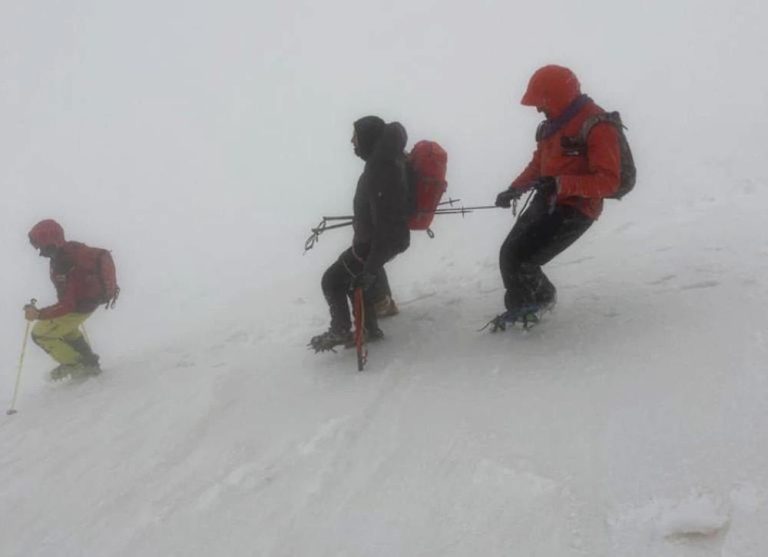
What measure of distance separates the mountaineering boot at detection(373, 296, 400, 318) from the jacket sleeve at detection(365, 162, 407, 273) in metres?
1.27

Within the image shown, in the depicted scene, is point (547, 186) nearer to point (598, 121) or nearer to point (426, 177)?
point (598, 121)

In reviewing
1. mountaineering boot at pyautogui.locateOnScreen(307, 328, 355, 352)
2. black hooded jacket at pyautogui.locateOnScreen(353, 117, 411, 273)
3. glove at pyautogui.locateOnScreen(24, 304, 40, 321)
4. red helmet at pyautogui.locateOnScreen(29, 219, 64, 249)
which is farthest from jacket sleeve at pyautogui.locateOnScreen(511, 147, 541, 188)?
glove at pyautogui.locateOnScreen(24, 304, 40, 321)

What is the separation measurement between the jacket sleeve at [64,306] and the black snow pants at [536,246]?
5.22m

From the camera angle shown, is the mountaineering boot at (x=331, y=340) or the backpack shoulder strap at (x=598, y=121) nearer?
the backpack shoulder strap at (x=598, y=121)

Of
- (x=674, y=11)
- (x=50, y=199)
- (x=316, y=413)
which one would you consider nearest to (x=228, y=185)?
(x=50, y=199)

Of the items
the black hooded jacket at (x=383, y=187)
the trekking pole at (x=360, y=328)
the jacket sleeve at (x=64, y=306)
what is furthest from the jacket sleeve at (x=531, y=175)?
the jacket sleeve at (x=64, y=306)

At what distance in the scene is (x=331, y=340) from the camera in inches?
234

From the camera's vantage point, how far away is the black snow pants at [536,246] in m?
5.06

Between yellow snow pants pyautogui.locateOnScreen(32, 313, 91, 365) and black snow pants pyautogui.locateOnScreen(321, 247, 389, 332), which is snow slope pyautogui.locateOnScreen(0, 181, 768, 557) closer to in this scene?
black snow pants pyautogui.locateOnScreen(321, 247, 389, 332)

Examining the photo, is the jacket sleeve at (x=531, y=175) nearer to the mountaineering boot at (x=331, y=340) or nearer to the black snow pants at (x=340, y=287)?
the black snow pants at (x=340, y=287)

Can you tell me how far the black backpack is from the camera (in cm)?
455

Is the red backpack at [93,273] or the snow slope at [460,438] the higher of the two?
the red backpack at [93,273]

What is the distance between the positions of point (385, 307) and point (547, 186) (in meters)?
2.37

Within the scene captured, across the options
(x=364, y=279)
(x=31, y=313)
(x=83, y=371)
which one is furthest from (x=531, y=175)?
(x=83, y=371)
